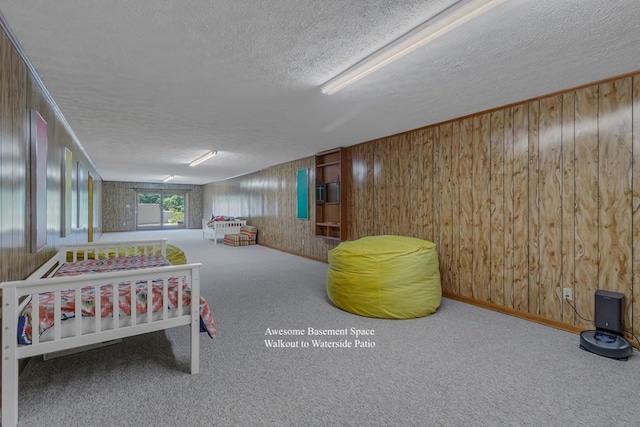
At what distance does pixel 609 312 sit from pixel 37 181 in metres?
4.76

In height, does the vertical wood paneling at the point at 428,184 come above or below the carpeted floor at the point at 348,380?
above

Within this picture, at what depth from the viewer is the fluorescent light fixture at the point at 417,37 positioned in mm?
1592

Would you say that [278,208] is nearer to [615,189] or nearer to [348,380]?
[348,380]

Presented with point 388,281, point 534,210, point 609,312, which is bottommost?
point 609,312

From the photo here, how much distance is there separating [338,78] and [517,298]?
2.90m

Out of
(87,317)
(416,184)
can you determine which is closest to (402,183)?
(416,184)

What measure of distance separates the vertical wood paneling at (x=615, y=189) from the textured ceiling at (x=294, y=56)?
0.88 feet

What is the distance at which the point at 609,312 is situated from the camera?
244 centimetres

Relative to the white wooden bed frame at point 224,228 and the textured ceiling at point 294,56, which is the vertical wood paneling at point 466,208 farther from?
the white wooden bed frame at point 224,228

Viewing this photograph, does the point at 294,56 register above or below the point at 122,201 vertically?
above

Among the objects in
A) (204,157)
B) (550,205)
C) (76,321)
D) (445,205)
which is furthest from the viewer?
(204,157)

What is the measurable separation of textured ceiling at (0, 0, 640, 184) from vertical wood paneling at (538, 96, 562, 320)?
278mm

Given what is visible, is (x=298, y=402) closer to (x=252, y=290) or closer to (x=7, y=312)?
(x=7, y=312)

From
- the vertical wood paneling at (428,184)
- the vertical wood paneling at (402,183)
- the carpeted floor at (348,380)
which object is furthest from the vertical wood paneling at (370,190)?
the carpeted floor at (348,380)
